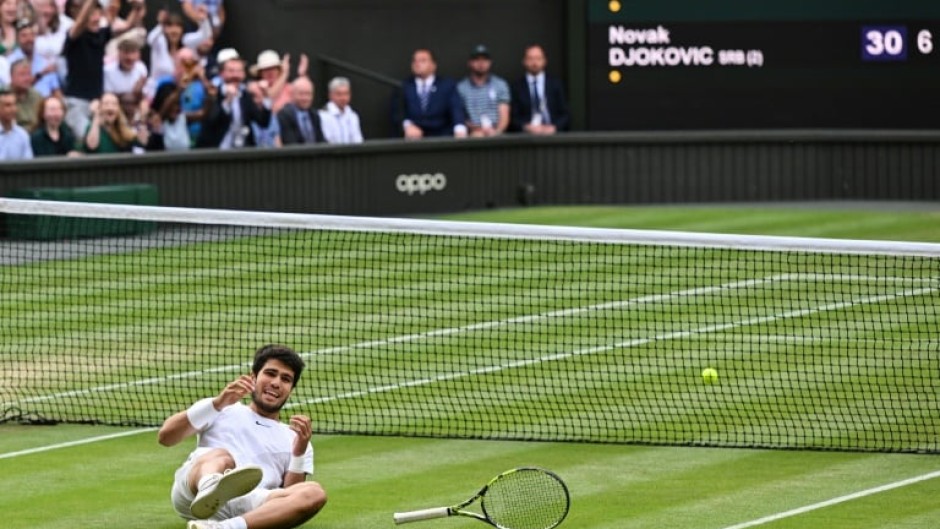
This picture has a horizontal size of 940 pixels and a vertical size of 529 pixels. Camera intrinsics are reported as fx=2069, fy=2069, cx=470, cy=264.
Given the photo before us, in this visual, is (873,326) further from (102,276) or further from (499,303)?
(102,276)

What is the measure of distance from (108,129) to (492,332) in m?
8.43

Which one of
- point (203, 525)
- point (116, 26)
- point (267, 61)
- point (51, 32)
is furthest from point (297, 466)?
point (267, 61)

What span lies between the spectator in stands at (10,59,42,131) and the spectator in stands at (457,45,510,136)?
21.4ft

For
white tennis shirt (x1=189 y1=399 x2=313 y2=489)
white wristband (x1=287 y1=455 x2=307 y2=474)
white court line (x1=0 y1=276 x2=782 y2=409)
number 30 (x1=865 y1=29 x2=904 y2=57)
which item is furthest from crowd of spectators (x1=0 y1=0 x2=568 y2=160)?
white wristband (x1=287 y1=455 x2=307 y2=474)

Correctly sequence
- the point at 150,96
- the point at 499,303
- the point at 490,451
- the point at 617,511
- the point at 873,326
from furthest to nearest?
the point at 150,96 → the point at 499,303 → the point at 873,326 → the point at 490,451 → the point at 617,511

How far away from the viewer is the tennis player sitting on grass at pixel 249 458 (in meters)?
10.8

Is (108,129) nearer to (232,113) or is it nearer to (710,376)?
(232,113)

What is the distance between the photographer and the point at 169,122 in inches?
998

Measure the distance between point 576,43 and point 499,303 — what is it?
10617 mm

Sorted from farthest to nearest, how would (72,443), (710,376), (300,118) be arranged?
(300,118) < (710,376) < (72,443)

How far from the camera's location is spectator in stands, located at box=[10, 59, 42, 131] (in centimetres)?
2392

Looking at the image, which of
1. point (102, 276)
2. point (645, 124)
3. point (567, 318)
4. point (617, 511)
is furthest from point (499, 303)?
point (645, 124)

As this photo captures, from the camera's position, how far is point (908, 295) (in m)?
19.1

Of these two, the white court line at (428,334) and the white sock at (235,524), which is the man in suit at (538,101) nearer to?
the white court line at (428,334)
